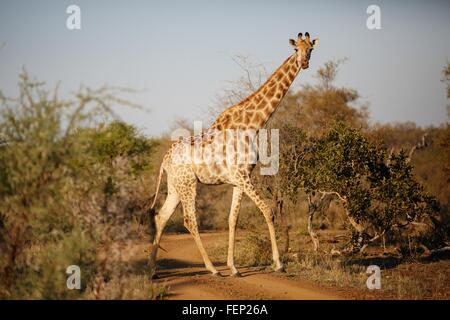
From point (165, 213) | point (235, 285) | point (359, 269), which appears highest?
point (165, 213)

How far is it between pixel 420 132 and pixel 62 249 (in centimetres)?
3553

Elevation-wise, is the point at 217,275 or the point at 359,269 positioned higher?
the point at 217,275

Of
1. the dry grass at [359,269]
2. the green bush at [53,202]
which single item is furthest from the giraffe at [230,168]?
the green bush at [53,202]

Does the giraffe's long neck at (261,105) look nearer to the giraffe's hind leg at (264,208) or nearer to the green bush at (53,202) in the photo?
the giraffe's hind leg at (264,208)

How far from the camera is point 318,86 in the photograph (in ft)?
89.1

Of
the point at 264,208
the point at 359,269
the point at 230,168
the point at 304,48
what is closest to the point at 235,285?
the point at 264,208

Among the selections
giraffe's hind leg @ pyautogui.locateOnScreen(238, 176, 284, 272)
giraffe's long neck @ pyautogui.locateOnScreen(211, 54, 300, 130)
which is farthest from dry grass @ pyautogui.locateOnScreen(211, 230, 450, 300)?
giraffe's long neck @ pyautogui.locateOnScreen(211, 54, 300, 130)

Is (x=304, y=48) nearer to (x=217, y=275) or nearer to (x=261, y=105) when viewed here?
(x=261, y=105)

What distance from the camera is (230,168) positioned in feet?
33.0

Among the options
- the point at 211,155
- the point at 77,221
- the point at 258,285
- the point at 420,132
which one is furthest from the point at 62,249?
the point at 420,132

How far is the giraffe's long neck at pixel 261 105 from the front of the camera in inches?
411

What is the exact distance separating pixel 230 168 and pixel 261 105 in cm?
147

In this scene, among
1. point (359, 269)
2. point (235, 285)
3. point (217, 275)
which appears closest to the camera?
point (235, 285)
